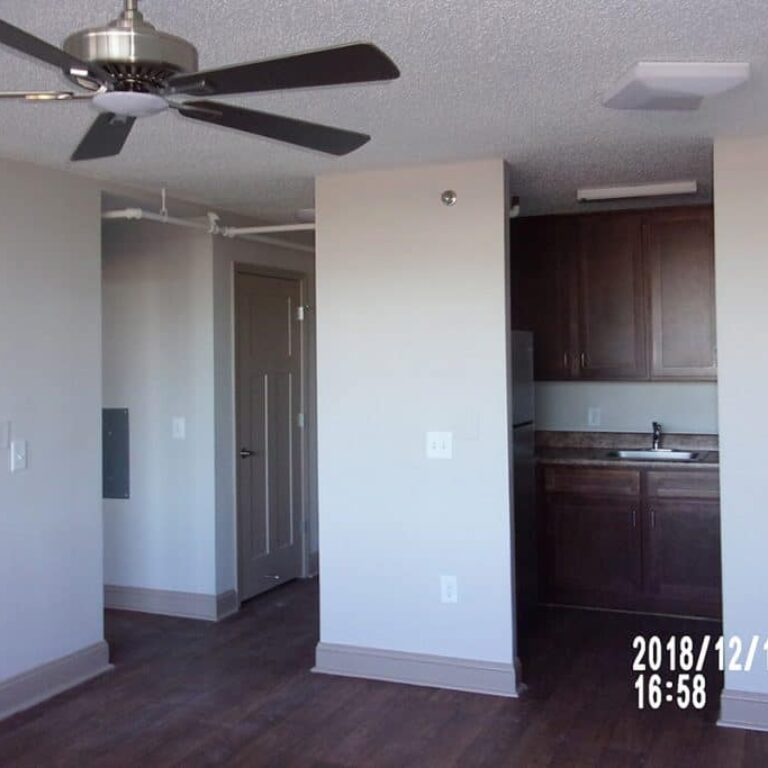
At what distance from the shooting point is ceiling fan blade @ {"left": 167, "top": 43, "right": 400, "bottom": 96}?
1.66m

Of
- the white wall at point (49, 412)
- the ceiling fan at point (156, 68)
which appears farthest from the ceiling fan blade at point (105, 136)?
the white wall at point (49, 412)

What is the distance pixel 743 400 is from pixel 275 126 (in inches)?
92.3

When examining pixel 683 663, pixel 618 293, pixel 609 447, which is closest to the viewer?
pixel 683 663

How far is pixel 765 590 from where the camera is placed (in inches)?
140

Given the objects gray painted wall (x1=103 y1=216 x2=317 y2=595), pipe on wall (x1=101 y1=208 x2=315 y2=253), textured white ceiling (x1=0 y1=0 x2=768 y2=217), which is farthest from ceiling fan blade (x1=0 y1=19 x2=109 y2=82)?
gray painted wall (x1=103 y1=216 x2=317 y2=595)

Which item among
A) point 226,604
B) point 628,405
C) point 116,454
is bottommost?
point 226,604

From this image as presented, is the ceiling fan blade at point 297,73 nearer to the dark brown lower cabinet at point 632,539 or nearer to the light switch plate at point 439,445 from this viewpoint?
the light switch plate at point 439,445

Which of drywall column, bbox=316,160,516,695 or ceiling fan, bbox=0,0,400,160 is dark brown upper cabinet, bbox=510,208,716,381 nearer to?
drywall column, bbox=316,160,516,695

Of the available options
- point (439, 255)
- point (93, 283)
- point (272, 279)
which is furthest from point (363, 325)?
point (272, 279)

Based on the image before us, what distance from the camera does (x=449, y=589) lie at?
4.06 metres

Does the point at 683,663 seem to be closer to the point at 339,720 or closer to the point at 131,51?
the point at 339,720

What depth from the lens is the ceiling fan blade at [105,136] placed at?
79.7 inches

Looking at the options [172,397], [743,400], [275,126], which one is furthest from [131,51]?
[172,397]

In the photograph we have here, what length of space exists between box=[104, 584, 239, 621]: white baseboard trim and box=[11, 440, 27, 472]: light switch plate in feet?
5.30
